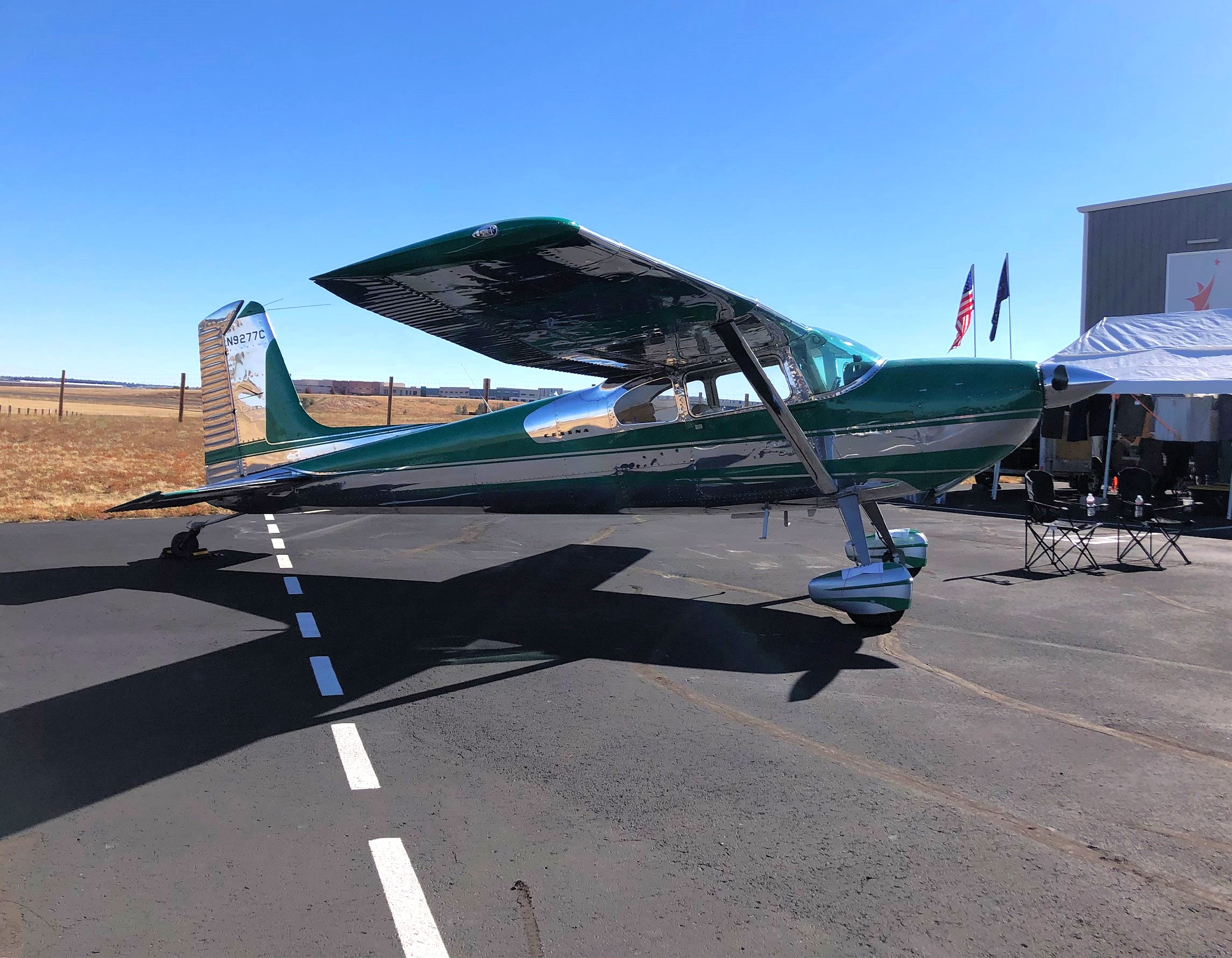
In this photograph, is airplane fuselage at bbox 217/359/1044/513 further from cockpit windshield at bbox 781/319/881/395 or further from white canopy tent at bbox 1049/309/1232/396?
white canopy tent at bbox 1049/309/1232/396

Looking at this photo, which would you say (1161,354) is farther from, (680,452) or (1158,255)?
(680,452)

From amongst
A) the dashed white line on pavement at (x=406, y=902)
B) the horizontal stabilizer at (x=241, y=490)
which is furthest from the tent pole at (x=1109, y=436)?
the dashed white line on pavement at (x=406, y=902)

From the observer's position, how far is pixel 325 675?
198 inches

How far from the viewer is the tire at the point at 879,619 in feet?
19.5

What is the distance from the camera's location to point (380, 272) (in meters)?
4.85

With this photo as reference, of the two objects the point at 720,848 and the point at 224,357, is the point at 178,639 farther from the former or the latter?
the point at 720,848

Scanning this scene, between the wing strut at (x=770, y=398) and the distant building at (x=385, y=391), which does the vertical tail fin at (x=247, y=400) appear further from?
the distant building at (x=385, y=391)

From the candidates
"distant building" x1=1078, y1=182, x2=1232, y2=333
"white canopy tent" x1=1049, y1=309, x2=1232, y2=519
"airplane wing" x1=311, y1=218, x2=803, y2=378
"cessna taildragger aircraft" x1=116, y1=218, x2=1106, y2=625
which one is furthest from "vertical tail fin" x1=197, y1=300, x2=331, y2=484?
"distant building" x1=1078, y1=182, x2=1232, y2=333

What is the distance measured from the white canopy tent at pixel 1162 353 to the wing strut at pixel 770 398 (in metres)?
8.84

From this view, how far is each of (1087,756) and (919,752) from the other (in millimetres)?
857

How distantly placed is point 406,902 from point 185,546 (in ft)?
25.2

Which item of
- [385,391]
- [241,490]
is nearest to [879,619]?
[241,490]

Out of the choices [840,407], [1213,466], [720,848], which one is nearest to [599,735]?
[720,848]

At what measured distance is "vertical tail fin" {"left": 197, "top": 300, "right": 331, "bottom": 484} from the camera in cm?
855
